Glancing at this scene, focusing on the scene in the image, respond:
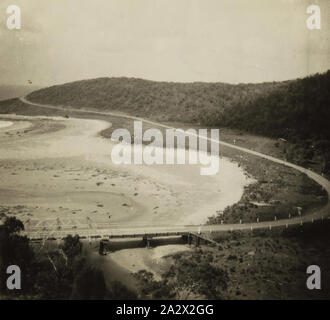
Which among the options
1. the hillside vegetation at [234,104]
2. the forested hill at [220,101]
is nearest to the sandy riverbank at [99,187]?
the hillside vegetation at [234,104]

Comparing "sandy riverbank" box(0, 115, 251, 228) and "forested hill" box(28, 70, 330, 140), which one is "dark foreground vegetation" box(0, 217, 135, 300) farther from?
"forested hill" box(28, 70, 330, 140)

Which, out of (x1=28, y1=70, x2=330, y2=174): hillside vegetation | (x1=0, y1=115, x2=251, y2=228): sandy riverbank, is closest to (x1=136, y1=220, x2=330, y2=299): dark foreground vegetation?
(x1=0, y1=115, x2=251, y2=228): sandy riverbank

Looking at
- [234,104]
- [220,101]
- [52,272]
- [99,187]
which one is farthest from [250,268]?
[220,101]

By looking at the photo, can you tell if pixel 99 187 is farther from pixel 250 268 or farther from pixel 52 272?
pixel 250 268

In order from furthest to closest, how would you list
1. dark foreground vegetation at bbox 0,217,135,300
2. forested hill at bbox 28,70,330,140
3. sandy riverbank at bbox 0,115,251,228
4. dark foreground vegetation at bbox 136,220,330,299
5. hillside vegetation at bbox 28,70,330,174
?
forested hill at bbox 28,70,330,140 → hillside vegetation at bbox 28,70,330,174 → sandy riverbank at bbox 0,115,251,228 → dark foreground vegetation at bbox 136,220,330,299 → dark foreground vegetation at bbox 0,217,135,300

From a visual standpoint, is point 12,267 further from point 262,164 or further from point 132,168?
point 262,164

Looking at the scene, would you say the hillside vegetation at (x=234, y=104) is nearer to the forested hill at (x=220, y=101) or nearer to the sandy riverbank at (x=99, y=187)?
the forested hill at (x=220, y=101)

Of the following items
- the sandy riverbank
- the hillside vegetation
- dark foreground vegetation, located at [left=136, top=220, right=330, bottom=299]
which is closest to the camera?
dark foreground vegetation, located at [left=136, top=220, right=330, bottom=299]
